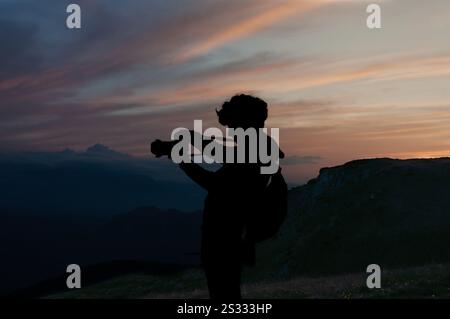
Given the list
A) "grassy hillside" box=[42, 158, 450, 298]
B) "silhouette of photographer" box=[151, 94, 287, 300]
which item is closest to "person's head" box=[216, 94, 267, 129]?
"silhouette of photographer" box=[151, 94, 287, 300]

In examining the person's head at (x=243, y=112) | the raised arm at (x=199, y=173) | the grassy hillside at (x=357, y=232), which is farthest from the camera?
the grassy hillside at (x=357, y=232)

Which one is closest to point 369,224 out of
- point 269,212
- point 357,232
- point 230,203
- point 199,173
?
point 357,232

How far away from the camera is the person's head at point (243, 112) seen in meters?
6.78

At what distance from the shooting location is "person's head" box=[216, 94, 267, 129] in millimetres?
6777

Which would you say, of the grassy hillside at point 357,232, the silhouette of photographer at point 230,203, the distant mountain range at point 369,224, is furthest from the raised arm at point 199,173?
the distant mountain range at point 369,224

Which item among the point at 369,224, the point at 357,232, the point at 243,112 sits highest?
the point at 243,112

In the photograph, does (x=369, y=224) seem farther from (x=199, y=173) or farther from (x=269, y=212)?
(x=199, y=173)

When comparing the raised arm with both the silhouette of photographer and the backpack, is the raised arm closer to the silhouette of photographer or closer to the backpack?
the silhouette of photographer

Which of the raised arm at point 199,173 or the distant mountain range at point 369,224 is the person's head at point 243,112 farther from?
the distant mountain range at point 369,224

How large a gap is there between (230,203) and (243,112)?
1095 millimetres

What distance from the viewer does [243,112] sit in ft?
22.2

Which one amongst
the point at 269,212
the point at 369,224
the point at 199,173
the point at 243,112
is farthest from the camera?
the point at 369,224

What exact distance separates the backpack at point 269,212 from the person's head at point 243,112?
68cm
